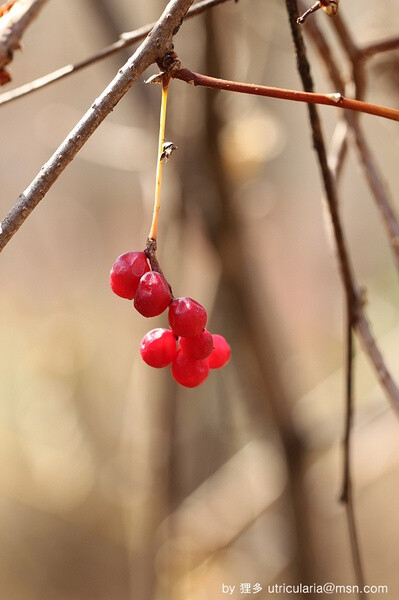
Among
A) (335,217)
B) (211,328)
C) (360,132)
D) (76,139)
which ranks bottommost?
(76,139)

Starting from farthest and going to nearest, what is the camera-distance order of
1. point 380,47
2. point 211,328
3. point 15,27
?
point 211,328 → point 380,47 → point 15,27

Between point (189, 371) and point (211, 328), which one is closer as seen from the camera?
point (189, 371)

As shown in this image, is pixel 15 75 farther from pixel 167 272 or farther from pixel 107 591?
pixel 107 591

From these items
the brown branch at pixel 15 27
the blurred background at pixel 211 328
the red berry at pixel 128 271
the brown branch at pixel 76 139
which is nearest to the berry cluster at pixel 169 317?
the red berry at pixel 128 271

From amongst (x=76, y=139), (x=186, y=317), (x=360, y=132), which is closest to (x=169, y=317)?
(x=186, y=317)

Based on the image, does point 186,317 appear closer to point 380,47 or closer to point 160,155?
point 160,155

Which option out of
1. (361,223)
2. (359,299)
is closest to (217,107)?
(359,299)

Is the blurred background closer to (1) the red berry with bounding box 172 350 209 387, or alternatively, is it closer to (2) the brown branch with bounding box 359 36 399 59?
(2) the brown branch with bounding box 359 36 399 59
